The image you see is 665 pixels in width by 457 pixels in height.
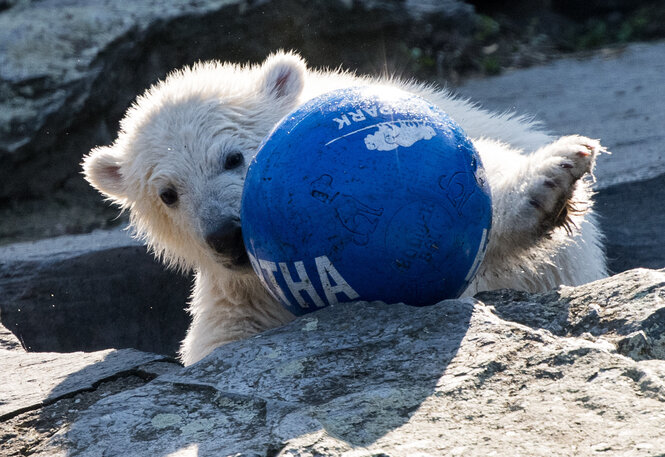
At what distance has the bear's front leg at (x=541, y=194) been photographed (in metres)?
2.81

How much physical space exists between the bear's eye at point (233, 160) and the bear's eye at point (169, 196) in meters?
0.27

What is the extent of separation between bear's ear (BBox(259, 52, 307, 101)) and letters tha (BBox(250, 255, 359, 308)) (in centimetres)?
141

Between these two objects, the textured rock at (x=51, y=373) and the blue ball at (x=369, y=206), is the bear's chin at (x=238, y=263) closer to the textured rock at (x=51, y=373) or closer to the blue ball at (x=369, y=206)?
the textured rock at (x=51, y=373)

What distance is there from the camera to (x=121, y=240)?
5.37m

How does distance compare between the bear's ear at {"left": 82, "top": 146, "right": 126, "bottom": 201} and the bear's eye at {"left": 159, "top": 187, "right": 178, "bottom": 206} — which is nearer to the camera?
the bear's eye at {"left": 159, "top": 187, "right": 178, "bottom": 206}

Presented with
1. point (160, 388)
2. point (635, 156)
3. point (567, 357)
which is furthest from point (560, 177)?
point (635, 156)

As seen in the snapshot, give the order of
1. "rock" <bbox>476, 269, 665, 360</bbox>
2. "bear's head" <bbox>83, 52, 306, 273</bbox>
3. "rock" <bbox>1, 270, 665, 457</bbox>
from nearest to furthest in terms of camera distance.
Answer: "rock" <bbox>1, 270, 665, 457</bbox>, "rock" <bbox>476, 269, 665, 360</bbox>, "bear's head" <bbox>83, 52, 306, 273</bbox>

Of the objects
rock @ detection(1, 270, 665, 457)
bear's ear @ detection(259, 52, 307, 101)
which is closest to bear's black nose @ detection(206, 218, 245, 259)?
rock @ detection(1, 270, 665, 457)

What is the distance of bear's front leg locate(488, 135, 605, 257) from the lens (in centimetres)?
281

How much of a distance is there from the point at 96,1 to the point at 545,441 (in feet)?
22.6

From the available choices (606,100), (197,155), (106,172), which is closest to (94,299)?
(106,172)

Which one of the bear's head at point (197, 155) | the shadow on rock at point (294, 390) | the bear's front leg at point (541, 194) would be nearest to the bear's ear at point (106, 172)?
the bear's head at point (197, 155)

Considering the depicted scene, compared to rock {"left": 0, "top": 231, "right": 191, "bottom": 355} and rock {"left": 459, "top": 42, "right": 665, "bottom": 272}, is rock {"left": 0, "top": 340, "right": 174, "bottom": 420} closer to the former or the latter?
rock {"left": 0, "top": 231, "right": 191, "bottom": 355}

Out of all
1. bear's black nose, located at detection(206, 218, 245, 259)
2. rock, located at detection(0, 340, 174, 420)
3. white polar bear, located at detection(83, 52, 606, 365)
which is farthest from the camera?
bear's black nose, located at detection(206, 218, 245, 259)
